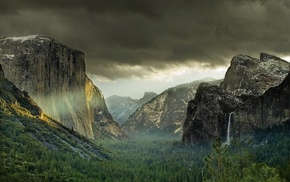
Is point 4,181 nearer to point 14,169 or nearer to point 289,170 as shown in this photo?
point 14,169

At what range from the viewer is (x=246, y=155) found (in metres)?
153

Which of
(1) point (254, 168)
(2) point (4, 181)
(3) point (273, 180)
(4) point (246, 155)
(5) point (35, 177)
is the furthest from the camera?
(5) point (35, 177)

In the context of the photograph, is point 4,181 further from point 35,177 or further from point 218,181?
point 218,181

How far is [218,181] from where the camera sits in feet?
260

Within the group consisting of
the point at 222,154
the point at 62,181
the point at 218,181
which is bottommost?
the point at 62,181

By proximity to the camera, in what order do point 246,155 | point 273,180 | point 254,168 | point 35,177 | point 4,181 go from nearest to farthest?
point 273,180
point 254,168
point 246,155
point 4,181
point 35,177

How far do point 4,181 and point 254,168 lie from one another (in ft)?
421

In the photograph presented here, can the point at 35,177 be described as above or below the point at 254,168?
below

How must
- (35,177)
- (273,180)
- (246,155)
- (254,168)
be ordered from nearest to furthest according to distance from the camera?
(273,180)
(254,168)
(246,155)
(35,177)

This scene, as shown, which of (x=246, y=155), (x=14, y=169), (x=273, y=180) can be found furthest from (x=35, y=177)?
(x=273, y=180)

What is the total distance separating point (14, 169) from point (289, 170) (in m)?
126

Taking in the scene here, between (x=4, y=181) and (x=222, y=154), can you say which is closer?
(x=222, y=154)

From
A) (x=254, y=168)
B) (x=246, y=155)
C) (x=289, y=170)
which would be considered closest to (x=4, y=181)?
(x=246, y=155)

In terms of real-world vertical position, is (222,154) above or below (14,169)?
above
